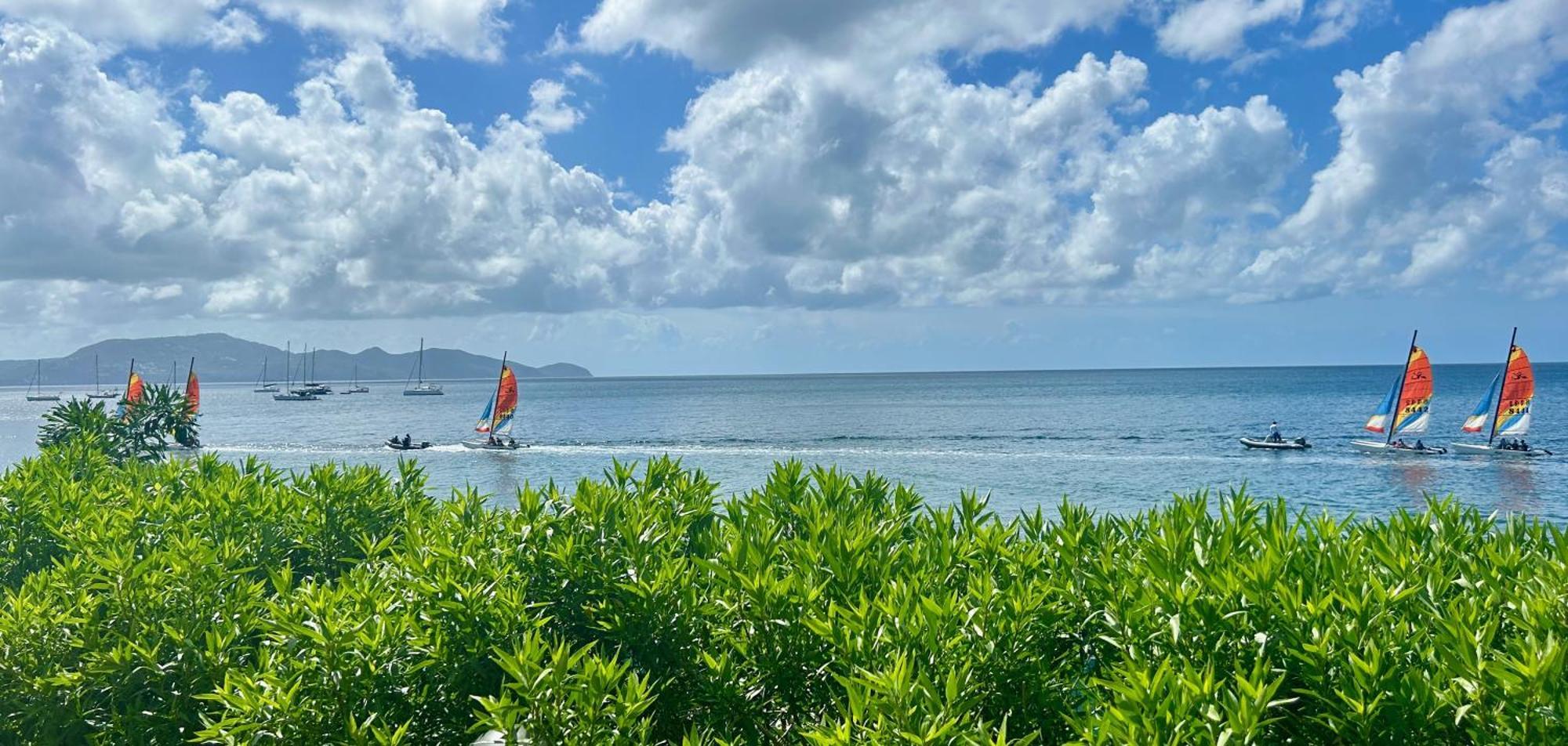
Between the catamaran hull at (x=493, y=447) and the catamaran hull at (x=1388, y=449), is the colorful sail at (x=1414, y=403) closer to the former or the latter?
the catamaran hull at (x=1388, y=449)

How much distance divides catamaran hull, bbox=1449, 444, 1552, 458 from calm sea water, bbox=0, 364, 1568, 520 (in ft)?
2.65

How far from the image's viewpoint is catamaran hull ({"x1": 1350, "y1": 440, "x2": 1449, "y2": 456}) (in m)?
56.7

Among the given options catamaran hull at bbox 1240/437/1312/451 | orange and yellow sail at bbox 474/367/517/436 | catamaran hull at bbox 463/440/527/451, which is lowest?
catamaran hull at bbox 463/440/527/451

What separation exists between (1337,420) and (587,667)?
348 ft

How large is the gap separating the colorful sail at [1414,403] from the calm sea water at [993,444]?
9.57 ft

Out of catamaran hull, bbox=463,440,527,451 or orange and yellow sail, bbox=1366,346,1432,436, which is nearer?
orange and yellow sail, bbox=1366,346,1432,436

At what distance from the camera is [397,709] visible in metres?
5.25

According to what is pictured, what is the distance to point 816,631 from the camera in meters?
A: 4.57

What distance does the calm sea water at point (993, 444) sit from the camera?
153 feet

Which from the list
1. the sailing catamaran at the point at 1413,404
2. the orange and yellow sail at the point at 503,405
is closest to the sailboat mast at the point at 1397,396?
the sailing catamaran at the point at 1413,404

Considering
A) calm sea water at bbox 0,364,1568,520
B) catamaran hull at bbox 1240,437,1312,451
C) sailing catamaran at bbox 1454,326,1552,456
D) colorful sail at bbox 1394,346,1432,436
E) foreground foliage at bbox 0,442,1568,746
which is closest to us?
foreground foliage at bbox 0,442,1568,746

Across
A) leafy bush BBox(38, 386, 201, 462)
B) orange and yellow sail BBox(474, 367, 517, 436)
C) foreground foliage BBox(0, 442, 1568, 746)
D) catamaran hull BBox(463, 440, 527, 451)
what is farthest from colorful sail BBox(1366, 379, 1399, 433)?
foreground foliage BBox(0, 442, 1568, 746)

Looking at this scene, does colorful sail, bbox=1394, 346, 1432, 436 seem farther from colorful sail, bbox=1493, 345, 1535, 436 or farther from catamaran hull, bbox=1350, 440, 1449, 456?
colorful sail, bbox=1493, 345, 1535, 436

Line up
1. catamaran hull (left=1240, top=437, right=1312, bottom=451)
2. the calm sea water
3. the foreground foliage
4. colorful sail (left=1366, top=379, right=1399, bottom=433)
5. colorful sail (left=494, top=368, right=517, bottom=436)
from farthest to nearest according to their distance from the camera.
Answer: colorful sail (left=494, top=368, right=517, bottom=436) → catamaran hull (left=1240, top=437, right=1312, bottom=451) → colorful sail (left=1366, top=379, right=1399, bottom=433) → the calm sea water → the foreground foliage
